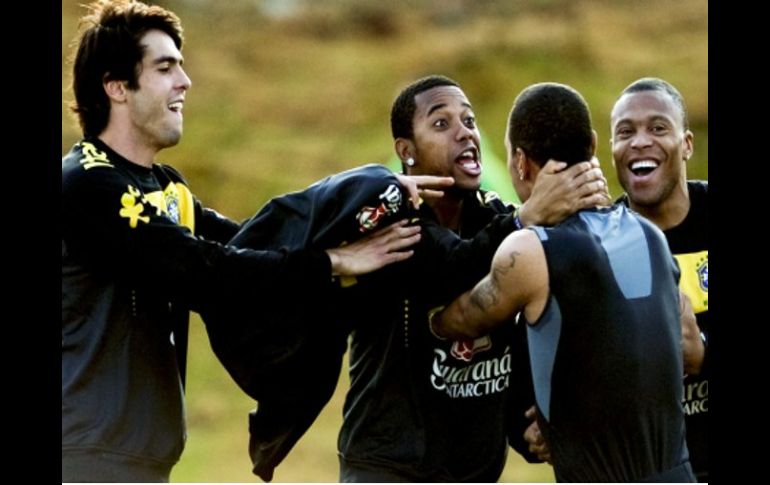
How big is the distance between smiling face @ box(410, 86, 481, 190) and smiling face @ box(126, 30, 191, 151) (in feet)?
3.28

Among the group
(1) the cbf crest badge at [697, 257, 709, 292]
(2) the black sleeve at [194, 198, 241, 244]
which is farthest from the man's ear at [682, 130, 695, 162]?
(2) the black sleeve at [194, 198, 241, 244]

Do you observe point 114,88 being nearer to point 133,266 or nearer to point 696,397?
point 133,266

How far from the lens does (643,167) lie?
6.61 meters

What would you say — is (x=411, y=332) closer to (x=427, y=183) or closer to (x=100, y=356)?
(x=427, y=183)

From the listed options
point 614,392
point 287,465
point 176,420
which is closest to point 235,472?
point 287,465

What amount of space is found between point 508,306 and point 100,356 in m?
1.67

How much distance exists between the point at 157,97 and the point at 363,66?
21.3 m

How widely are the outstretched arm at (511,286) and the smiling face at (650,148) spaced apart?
129cm

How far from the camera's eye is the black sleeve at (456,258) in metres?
5.89

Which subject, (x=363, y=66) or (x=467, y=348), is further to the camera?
(x=363, y=66)

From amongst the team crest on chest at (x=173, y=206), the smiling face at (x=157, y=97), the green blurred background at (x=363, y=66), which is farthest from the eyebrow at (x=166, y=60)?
the green blurred background at (x=363, y=66)

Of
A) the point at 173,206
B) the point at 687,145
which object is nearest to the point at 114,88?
the point at 173,206

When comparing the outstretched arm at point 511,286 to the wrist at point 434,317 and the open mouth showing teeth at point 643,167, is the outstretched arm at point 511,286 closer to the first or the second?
the wrist at point 434,317

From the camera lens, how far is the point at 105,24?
20.6ft
